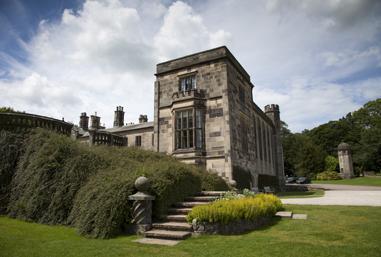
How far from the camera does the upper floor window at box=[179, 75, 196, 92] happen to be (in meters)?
18.8

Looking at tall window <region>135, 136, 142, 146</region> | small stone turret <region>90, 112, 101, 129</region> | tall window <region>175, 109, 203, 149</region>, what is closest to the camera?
tall window <region>175, 109, 203, 149</region>

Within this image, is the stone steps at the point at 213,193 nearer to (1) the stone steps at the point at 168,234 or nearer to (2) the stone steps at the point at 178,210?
(2) the stone steps at the point at 178,210

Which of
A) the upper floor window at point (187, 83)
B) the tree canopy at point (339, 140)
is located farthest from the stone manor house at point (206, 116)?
the tree canopy at point (339, 140)

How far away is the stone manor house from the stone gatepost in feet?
26.7

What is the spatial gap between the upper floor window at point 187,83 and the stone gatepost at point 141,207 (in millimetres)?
11725

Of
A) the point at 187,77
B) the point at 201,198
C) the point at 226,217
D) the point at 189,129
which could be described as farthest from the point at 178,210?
the point at 187,77

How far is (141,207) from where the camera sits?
7.95 m

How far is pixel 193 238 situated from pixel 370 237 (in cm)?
433

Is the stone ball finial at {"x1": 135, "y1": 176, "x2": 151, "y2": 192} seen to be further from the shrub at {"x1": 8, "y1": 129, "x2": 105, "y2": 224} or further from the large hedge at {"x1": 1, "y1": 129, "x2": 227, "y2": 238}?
the shrub at {"x1": 8, "y1": 129, "x2": 105, "y2": 224}

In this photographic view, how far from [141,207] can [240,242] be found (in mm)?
3091

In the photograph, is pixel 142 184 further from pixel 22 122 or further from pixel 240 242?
pixel 22 122

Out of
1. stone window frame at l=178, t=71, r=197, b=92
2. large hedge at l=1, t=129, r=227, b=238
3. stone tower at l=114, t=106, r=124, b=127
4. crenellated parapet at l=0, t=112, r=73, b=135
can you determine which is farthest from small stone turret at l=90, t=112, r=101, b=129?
large hedge at l=1, t=129, r=227, b=238

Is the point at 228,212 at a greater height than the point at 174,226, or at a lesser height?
greater

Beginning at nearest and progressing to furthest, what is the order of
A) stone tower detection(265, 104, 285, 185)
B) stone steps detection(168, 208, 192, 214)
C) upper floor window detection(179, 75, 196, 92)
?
stone steps detection(168, 208, 192, 214)
upper floor window detection(179, 75, 196, 92)
stone tower detection(265, 104, 285, 185)
